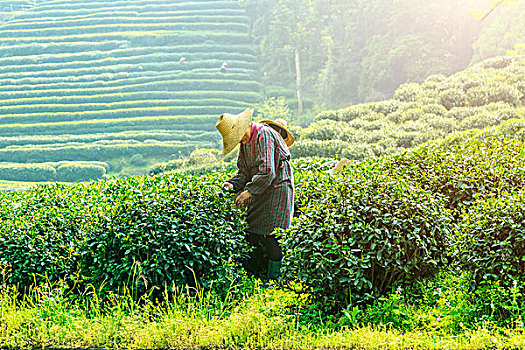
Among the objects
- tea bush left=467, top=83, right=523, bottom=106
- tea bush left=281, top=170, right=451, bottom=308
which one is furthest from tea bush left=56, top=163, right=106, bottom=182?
→ tea bush left=281, top=170, right=451, bottom=308

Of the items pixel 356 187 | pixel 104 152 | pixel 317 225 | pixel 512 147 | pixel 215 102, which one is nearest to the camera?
pixel 317 225

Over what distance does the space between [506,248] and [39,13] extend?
68727mm

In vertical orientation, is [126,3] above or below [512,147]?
above

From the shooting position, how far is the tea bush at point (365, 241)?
355cm

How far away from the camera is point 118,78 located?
48406 mm

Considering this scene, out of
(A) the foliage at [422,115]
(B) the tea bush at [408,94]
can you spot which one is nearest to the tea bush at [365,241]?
(A) the foliage at [422,115]

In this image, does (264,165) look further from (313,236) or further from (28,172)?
(28,172)

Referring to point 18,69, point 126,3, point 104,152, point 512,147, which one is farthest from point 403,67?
point 126,3

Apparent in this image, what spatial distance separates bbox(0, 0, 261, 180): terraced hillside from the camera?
35.4m

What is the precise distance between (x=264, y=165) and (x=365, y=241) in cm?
106

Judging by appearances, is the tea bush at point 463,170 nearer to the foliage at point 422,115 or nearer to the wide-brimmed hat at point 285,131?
the wide-brimmed hat at point 285,131

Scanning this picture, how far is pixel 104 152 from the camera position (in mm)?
34219

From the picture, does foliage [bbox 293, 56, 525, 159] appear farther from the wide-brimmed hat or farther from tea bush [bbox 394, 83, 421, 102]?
the wide-brimmed hat

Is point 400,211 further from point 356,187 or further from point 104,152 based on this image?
point 104,152
